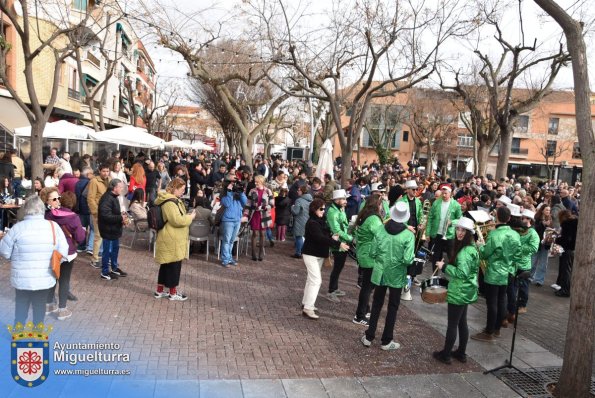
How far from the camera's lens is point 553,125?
58.6 m

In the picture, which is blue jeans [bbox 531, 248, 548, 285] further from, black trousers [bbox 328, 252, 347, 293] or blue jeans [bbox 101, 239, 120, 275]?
blue jeans [bbox 101, 239, 120, 275]

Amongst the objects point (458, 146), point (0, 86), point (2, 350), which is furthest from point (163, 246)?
point (458, 146)

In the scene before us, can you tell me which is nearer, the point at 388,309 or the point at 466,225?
the point at 466,225

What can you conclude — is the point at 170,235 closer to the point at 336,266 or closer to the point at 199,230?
the point at 336,266

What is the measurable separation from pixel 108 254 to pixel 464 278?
5.41m

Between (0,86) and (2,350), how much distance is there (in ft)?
65.8

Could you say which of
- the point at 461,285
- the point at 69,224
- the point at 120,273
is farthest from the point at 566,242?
the point at 69,224

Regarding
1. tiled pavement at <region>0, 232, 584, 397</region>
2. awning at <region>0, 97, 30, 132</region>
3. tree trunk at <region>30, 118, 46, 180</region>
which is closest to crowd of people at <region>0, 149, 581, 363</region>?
tiled pavement at <region>0, 232, 584, 397</region>

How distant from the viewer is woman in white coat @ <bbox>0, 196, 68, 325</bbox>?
4949mm

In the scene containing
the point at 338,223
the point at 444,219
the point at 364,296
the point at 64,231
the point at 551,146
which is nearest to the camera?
the point at 64,231

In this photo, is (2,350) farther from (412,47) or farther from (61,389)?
(412,47)

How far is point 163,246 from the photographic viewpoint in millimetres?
6867

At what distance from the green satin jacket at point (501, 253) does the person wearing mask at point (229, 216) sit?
466 cm

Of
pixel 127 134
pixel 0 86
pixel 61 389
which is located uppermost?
pixel 0 86
